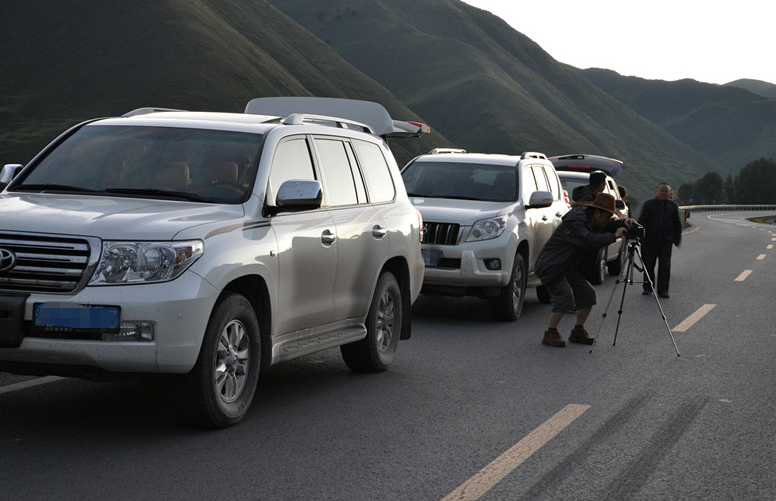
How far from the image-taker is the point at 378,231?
8031 millimetres

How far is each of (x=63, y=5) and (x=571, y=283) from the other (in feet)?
469

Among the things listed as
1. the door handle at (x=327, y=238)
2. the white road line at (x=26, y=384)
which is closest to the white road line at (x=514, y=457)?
the door handle at (x=327, y=238)

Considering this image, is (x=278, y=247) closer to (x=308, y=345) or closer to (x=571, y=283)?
(x=308, y=345)

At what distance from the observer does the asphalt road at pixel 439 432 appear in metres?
5.09

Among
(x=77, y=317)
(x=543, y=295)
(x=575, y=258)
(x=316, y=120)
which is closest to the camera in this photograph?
(x=77, y=317)

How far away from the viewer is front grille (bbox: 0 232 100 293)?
5.52 m

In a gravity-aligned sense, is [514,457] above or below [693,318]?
above

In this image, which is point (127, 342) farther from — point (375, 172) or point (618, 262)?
point (618, 262)

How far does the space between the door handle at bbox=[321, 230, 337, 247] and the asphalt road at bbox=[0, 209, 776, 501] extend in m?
1.11

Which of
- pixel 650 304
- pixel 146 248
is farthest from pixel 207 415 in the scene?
pixel 650 304

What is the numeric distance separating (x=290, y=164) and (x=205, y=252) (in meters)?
1.50

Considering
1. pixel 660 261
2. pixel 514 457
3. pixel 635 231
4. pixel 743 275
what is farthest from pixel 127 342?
pixel 743 275

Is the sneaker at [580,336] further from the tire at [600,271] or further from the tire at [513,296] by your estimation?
the tire at [600,271]

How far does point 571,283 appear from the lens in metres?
10.4
